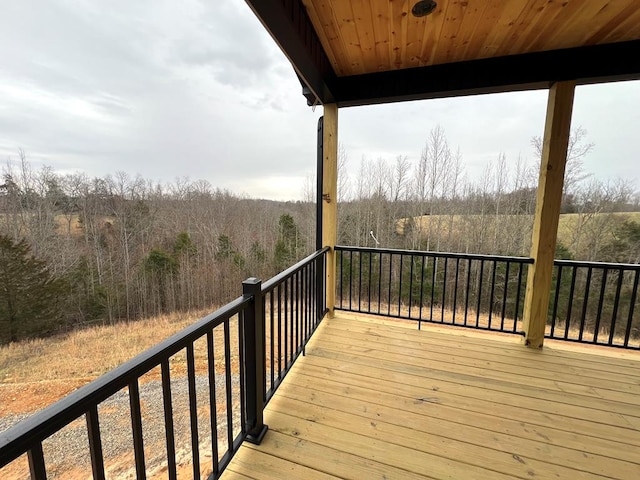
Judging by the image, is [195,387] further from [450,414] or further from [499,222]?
[499,222]

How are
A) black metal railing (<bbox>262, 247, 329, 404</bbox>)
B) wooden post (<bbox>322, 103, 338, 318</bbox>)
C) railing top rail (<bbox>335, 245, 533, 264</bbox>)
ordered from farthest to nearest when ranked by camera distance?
wooden post (<bbox>322, 103, 338, 318</bbox>), railing top rail (<bbox>335, 245, 533, 264</bbox>), black metal railing (<bbox>262, 247, 329, 404</bbox>)

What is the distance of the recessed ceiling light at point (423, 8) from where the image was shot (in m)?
1.72

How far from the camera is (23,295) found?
963 cm

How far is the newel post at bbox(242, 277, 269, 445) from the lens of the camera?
4.67 feet

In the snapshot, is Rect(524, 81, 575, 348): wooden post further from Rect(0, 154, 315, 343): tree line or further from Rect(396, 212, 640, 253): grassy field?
Rect(0, 154, 315, 343): tree line

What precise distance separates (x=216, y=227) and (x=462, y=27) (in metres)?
13.7

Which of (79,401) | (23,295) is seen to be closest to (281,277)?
(79,401)

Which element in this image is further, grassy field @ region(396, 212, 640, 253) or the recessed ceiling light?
grassy field @ region(396, 212, 640, 253)

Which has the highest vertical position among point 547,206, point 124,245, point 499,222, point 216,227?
point 547,206

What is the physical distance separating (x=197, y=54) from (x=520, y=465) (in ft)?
Result: 39.0

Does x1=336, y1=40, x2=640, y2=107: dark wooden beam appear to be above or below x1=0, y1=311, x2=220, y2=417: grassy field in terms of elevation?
above

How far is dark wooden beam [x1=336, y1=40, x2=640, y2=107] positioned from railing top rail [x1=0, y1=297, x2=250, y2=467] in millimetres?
2667

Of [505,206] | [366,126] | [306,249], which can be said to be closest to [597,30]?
[366,126]

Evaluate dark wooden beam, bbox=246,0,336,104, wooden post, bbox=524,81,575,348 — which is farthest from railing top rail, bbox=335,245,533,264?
dark wooden beam, bbox=246,0,336,104
